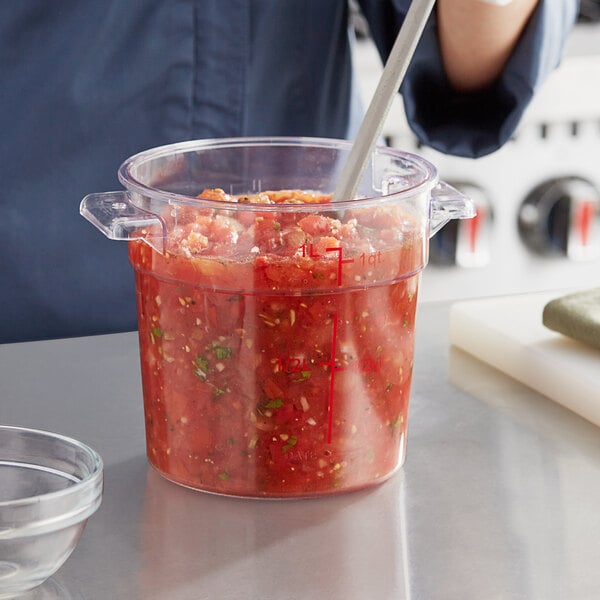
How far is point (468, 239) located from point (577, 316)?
670 mm

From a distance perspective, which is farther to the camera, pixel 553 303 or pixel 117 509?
pixel 553 303

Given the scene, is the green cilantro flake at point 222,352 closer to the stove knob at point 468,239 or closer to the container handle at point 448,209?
the container handle at point 448,209

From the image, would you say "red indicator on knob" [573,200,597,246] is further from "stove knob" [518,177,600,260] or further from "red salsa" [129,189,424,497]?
"red salsa" [129,189,424,497]

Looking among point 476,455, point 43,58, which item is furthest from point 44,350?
point 476,455

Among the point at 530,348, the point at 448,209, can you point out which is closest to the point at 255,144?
the point at 448,209

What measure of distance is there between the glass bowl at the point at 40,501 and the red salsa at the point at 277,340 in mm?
78

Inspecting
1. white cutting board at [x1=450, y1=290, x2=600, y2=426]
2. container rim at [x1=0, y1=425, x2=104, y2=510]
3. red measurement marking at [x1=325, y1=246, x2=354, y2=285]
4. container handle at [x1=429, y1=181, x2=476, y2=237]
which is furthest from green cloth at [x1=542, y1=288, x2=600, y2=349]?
container rim at [x1=0, y1=425, x2=104, y2=510]

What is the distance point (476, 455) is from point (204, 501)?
0.19 metres

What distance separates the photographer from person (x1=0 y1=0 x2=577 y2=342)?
1.00m

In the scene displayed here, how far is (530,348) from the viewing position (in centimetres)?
86

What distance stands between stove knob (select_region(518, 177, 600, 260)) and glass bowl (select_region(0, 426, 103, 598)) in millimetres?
1055

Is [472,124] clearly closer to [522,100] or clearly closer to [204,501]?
[522,100]

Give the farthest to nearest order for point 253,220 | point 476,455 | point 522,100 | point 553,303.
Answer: point 522,100 < point 553,303 < point 476,455 < point 253,220

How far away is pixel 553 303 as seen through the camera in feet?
2.87
